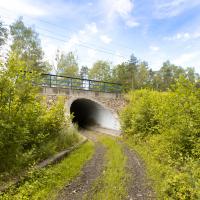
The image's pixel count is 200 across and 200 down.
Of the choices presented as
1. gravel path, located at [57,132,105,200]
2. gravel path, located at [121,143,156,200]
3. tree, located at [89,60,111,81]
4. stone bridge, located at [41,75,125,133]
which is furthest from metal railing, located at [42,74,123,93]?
tree, located at [89,60,111,81]

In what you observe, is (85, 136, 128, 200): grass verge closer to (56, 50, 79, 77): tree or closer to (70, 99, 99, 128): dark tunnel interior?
(70, 99, 99, 128): dark tunnel interior

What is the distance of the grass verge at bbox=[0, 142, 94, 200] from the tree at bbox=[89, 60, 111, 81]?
5161cm

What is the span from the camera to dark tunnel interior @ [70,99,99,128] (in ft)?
74.4

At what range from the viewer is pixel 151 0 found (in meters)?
12.4

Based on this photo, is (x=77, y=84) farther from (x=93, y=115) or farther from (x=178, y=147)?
(x=178, y=147)

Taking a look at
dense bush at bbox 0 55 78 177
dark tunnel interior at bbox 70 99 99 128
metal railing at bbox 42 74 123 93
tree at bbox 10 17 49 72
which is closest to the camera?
dense bush at bbox 0 55 78 177

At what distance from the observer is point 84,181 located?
6.89 metres

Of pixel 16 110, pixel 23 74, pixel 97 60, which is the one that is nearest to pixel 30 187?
pixel 16 110

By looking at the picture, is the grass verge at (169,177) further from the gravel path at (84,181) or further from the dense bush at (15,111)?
the dense bush at (15,111)

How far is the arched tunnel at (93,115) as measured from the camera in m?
20.1

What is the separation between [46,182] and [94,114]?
17.0 metres

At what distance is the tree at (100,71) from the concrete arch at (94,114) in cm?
3358

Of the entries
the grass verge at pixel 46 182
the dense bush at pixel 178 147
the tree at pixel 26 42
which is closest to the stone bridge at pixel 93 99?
the dense bush at pixel 178 147

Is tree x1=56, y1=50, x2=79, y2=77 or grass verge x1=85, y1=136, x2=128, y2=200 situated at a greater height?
tree x1=56, y1=50, x2=79, y2=77
